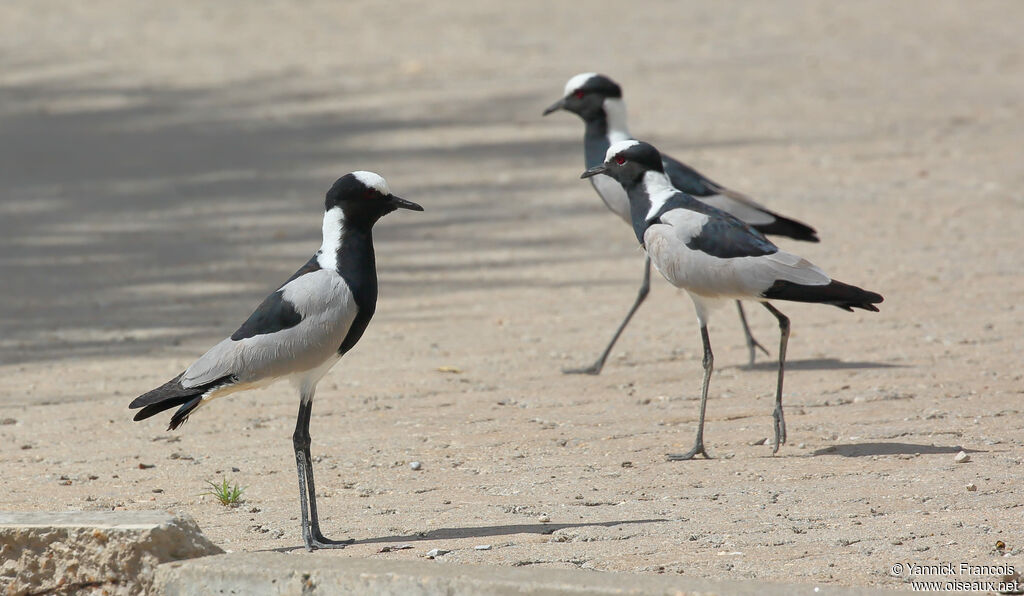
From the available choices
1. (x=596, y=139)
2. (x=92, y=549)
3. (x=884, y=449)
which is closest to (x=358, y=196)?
(x=92, y=549)

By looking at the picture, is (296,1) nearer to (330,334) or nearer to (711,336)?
(711,336)

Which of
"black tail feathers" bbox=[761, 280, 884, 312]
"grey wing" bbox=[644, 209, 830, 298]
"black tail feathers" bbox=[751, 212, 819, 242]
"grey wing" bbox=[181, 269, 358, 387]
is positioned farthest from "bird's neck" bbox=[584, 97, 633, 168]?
"grey wing" bbox=[181, 269, 358, 387]

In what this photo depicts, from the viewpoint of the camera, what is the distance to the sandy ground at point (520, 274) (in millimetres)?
5625

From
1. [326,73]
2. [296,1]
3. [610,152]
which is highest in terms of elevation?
[296,1]

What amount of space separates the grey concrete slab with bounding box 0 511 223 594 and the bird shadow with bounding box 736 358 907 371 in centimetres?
416

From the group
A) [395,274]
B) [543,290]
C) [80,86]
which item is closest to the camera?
[543,290]

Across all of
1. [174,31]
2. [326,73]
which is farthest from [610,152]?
[174,31]

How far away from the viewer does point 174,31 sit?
20.0m

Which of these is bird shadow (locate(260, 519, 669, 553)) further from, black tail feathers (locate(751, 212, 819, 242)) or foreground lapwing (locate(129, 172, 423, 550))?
black tail feathers (locate(751, 212, 819, 242))

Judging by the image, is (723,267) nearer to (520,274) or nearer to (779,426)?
(779,426)

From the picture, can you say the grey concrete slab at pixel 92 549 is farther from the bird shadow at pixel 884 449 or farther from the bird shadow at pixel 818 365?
the bird shadow at pixel 818 365

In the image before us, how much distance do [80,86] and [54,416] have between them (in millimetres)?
11272

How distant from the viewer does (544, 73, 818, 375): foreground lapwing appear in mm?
8164

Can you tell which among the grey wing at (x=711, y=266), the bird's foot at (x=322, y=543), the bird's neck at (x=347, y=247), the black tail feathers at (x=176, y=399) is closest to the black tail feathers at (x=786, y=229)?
the grey wing at (x=711, y=266)
